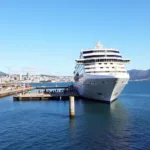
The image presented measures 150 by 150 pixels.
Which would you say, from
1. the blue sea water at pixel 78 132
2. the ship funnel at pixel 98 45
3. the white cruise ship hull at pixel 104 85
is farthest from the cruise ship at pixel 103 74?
the blue sea water at pixel 78 132

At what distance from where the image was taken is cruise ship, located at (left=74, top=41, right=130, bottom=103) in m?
58.8

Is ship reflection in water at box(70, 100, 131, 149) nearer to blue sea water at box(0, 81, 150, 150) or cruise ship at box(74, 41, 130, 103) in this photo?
blue sea water at box(0, 81, 150, 150)

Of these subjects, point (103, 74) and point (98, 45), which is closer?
point (103, 74)

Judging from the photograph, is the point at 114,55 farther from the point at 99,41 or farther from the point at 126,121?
the point at 126,121

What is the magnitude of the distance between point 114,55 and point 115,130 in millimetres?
32919

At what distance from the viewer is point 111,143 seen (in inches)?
1182

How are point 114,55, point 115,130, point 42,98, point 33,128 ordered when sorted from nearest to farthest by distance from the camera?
point 115,130, point 33,128, point 114,55, point 42,98

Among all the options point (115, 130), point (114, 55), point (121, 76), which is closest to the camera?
point (115, 130)

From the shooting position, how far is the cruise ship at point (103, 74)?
58.8 metres

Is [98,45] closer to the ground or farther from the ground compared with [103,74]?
farther from the ground

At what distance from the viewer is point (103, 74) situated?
60375 millimetres

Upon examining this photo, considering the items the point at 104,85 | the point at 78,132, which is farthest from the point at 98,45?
the point at 78,132

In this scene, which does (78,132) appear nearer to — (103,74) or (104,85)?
(104,85)

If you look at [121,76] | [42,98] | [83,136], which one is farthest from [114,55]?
[83,136]
